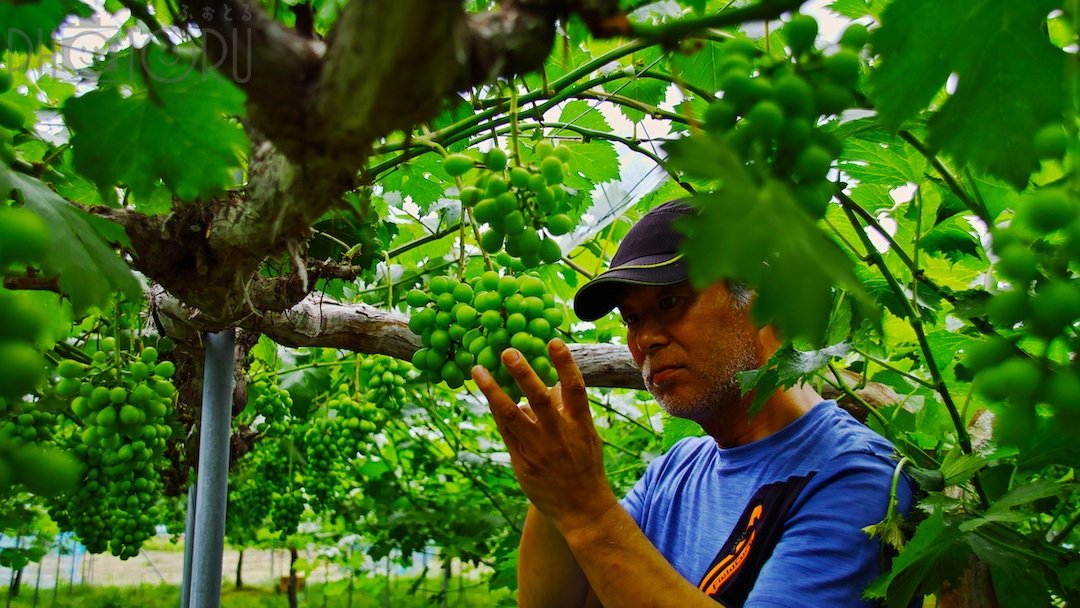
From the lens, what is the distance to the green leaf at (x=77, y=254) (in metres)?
0.95

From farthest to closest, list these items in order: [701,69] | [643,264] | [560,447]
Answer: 1. [643,264]
2. [701,69]
3. [560,447]

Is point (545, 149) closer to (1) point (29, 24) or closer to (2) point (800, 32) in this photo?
(2) point (800, 32)

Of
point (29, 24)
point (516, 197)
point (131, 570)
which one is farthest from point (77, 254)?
point (131, 570)

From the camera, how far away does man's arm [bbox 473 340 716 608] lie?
1.49 meters

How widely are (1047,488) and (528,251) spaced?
3.04ft

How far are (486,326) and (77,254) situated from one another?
601mm

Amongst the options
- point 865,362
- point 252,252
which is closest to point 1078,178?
point 252,252

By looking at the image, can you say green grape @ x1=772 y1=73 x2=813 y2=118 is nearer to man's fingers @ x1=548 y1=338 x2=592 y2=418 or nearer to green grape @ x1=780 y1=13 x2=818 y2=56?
green grape @ x1=780 y1=13 x2=818 y2=56

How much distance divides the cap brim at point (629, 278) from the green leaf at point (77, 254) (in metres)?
1.11

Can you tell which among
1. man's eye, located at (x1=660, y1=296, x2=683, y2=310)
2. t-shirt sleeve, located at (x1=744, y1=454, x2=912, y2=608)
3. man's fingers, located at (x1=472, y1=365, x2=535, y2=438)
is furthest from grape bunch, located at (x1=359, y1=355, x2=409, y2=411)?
t-shirt sleeve, located at (x1=744, y1=454, x2=912, y2=608)

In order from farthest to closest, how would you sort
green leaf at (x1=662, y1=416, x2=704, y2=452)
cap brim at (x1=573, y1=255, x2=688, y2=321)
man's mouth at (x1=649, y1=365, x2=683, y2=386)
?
green leaf at (x1=662, y1=416, x2=704, y2=452) < man's mouth at (x1=649, y1=365, x2=683, y2=386) < cap brim at (x1=573, y1=255, x2=688, y2=321)

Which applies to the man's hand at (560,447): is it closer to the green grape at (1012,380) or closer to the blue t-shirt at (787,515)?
the blue t-shirt at (787,515)

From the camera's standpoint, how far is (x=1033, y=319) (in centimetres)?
67

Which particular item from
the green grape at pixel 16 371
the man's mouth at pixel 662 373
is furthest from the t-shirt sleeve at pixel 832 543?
the green grape at pixel 16 371
